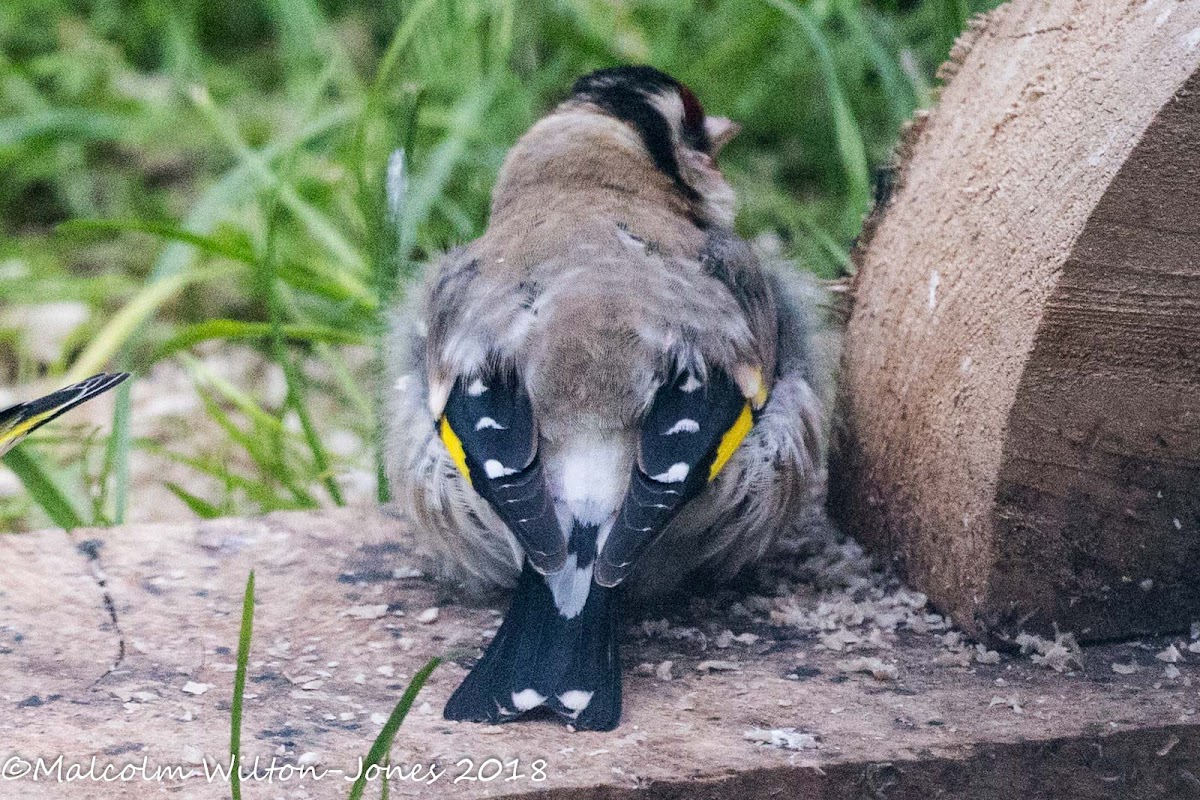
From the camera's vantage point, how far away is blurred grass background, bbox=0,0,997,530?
3656 mm

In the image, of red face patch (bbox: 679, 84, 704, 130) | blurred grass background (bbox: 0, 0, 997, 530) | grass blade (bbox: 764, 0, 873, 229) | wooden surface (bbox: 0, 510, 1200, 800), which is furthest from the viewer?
blurred grass background (bbox: 0, 0, 997, 530)

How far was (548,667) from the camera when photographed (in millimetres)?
2172

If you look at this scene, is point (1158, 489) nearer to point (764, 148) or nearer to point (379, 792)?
point (379, 792)

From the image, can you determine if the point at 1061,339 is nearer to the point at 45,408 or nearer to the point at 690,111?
the point at 690,111

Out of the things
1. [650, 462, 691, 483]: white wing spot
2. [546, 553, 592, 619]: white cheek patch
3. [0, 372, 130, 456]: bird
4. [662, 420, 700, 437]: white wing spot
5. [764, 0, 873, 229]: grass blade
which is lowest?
[546, 553, 592, 619]: white cheek patch

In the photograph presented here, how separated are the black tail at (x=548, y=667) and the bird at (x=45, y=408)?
71cm

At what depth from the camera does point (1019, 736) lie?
2051 mm

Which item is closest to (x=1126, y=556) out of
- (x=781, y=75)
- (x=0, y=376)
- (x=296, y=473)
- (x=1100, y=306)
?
(x=1100, y=306)

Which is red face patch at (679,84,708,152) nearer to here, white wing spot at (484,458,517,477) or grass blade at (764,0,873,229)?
grass blade at (764,0,873,229)

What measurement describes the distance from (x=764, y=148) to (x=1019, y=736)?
361 centimetres

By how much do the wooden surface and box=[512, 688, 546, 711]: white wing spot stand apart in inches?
1.1

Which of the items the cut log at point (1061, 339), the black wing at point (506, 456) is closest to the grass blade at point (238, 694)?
the black wing at point (506, 456)

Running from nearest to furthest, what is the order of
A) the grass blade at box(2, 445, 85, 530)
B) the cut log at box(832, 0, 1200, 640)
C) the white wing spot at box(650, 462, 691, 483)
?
the cut log at box(832, 0, 1200, 640), the white wing spot at box(650, 462, 691, 483), the grass blade at box(2, 445, 85, 530)

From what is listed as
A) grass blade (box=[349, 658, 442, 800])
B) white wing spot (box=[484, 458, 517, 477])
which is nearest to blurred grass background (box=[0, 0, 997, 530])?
white wing spot (box=[484, 458, 517, 477])
